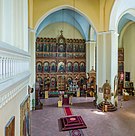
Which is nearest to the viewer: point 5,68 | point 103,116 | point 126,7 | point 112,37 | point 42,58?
point 5,68

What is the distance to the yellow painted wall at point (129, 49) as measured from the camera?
17.5 meters


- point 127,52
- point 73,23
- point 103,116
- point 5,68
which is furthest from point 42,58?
point 5,68

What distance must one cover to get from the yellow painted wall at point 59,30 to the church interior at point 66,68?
0.31 ft

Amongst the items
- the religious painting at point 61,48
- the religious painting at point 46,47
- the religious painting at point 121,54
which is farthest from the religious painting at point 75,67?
the religious painting at point 121,54

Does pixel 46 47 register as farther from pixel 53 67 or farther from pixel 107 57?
pixel 107 57

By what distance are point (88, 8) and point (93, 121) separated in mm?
7298

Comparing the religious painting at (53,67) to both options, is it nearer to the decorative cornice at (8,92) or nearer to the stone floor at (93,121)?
the stone floor at (93,121)

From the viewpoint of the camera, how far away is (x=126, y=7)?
520 inches

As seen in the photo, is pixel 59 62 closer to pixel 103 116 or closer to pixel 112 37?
pixel 112 37

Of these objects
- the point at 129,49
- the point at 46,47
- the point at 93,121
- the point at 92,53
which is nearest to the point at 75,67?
the point at 92,53

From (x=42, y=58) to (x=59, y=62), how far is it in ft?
5.45

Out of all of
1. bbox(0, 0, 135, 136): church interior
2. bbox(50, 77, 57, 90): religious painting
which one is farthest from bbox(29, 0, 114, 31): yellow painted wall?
bbox(50, 77, 57, 90): religious painting

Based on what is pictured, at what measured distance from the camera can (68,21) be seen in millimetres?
18875

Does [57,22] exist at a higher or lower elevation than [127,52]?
higher
